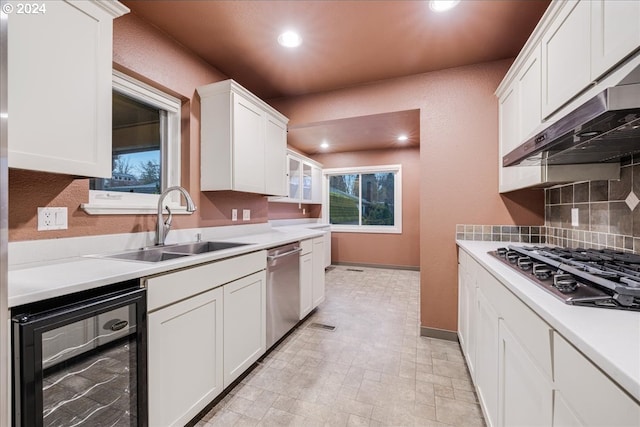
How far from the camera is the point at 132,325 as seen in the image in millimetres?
1144

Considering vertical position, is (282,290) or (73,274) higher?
(73,274)

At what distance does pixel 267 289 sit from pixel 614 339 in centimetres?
193

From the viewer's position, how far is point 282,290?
238 centimetres

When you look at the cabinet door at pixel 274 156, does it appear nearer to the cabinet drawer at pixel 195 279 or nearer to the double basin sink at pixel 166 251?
the double basin sink at pixel 166 251

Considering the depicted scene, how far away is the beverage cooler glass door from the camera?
33.1 inches

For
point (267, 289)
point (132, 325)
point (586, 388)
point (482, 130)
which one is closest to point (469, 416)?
point (586, 388)

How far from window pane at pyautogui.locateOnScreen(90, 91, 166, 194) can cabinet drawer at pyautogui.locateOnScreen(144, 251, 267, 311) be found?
0.94 meters

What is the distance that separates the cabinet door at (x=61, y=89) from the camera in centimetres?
109

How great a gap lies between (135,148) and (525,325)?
2.55 metres

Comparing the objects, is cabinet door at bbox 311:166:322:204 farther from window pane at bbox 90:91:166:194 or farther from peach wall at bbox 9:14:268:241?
window pane at bbox 90:91:166:194

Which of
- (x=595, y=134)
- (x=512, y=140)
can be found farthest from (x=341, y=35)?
(x=595, y=134)

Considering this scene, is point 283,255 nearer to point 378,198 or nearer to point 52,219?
point 52,219

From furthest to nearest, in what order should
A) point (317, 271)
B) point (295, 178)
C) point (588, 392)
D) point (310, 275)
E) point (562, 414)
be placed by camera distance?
1. point (295, 178)
2. point (317, 271)
3. point (310, 275)
4. point (562, 414)
5. point (588, 392)

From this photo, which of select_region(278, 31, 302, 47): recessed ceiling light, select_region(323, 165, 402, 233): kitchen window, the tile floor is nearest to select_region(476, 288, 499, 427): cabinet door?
the tile floor
